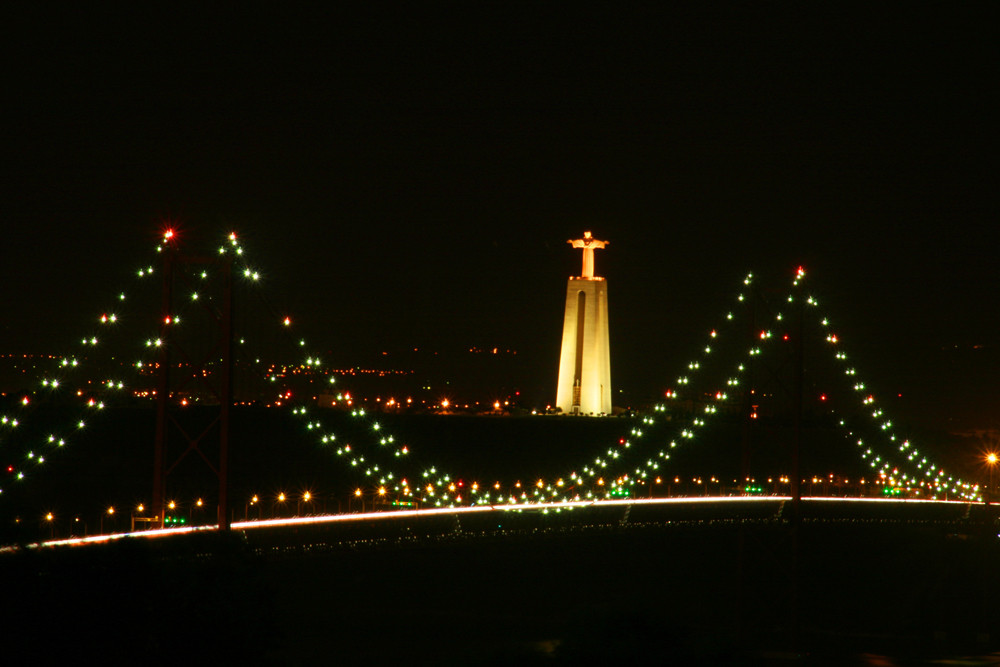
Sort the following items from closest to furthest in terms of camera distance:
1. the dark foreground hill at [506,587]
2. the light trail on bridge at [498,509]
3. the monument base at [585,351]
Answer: the dark foreground hill at [506,587]
the light trail on bridge at [498,509]
the monument base at [585,351]

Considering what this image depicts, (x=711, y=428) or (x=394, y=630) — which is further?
(x=711, y=428)

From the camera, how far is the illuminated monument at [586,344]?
6203cm

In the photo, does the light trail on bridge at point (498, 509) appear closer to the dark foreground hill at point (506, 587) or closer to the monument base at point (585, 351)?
the dark foreground hill at point (506, 587)

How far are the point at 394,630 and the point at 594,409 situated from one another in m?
31.8

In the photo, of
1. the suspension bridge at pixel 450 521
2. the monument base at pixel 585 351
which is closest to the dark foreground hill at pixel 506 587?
the suspension bridge at pixel 450 521

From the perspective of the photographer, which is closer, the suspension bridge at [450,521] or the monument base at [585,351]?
the suspension bridge at [450,521]

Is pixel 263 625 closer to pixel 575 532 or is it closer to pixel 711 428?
pixel 575 532

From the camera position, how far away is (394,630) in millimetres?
33000

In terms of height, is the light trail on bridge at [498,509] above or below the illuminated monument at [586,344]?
below

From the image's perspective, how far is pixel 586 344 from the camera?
61.8 metres

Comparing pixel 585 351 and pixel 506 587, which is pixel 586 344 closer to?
pixel 585 351

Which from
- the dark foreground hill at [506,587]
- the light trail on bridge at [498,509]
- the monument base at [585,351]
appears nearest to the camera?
the dark foreground hill at [506,587]

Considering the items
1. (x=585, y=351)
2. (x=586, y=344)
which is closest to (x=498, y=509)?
(x=586, y=344)

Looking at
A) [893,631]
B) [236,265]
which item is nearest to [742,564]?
[893,631]
